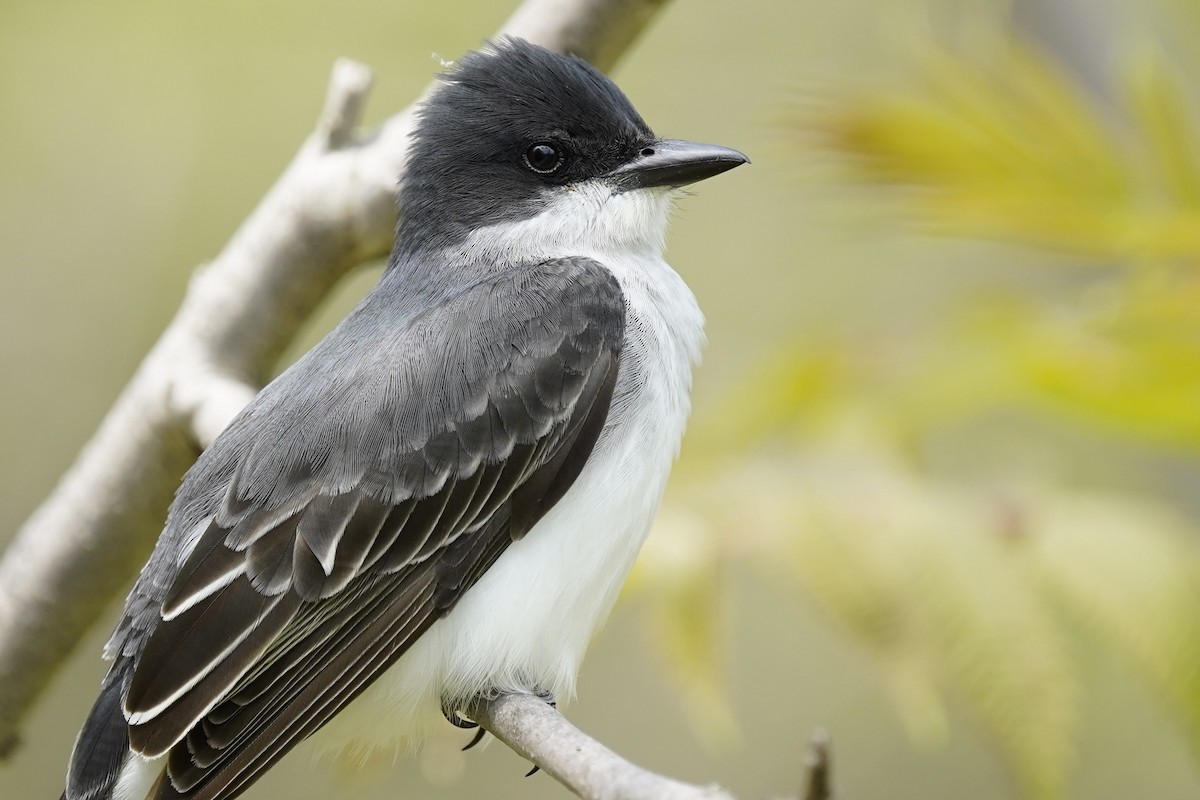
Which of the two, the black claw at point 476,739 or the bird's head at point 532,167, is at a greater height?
the bird's head at point 532,167

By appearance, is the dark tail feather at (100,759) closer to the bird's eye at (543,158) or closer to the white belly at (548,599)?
the white belly at (548,599)

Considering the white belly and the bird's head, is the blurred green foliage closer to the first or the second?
the white belly

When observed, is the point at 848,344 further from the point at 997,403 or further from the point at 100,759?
the point at 100,759

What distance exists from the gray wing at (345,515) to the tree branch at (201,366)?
1.14 feet

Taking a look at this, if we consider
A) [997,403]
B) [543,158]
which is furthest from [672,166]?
[997,403]

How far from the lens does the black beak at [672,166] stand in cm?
373

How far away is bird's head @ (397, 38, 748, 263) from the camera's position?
3.79 metres

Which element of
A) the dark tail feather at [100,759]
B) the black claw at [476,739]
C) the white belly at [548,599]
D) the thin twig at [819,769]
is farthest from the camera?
the black claw at [476,739]

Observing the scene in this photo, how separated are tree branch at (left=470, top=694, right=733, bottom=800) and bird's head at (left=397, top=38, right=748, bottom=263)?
1349 mm

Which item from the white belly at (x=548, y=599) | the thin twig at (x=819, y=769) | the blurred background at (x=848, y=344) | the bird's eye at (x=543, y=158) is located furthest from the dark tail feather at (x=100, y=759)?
the thin twig at (x=819, y=769)

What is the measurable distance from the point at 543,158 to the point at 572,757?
204cm

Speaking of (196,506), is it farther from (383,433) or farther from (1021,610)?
(1021,610)

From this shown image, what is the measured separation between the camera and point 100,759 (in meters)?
3.10

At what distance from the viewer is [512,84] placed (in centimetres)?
381
